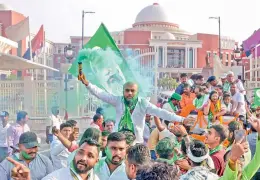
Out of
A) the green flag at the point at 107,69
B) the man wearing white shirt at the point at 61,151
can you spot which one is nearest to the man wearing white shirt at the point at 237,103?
the green flag at the point at 107,69

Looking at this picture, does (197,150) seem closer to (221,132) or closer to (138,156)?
(138,156)

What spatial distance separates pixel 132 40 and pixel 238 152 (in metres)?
46.2

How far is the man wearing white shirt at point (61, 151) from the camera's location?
484cm

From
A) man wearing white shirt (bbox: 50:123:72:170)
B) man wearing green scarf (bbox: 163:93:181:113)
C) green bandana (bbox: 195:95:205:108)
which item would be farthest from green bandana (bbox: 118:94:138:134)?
green bandana (bbox: 195:95:205:108)

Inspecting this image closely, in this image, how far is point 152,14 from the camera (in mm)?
59312

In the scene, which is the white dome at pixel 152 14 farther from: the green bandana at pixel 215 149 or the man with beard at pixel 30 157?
the man with beard at pixel 30 157

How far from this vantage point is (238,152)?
2.99m

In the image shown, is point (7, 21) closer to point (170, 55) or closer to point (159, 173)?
point (170, 55)

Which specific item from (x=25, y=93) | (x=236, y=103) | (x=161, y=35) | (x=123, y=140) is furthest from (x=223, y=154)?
(x=161, y=35)

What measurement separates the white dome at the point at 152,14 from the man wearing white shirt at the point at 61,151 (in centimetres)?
5412

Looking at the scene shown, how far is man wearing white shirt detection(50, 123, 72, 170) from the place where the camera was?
4.84 metres

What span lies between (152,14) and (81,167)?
2246 inches

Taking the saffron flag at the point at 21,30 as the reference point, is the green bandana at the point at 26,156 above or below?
below

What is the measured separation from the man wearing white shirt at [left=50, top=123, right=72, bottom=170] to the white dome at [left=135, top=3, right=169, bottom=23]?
54.1 metres
